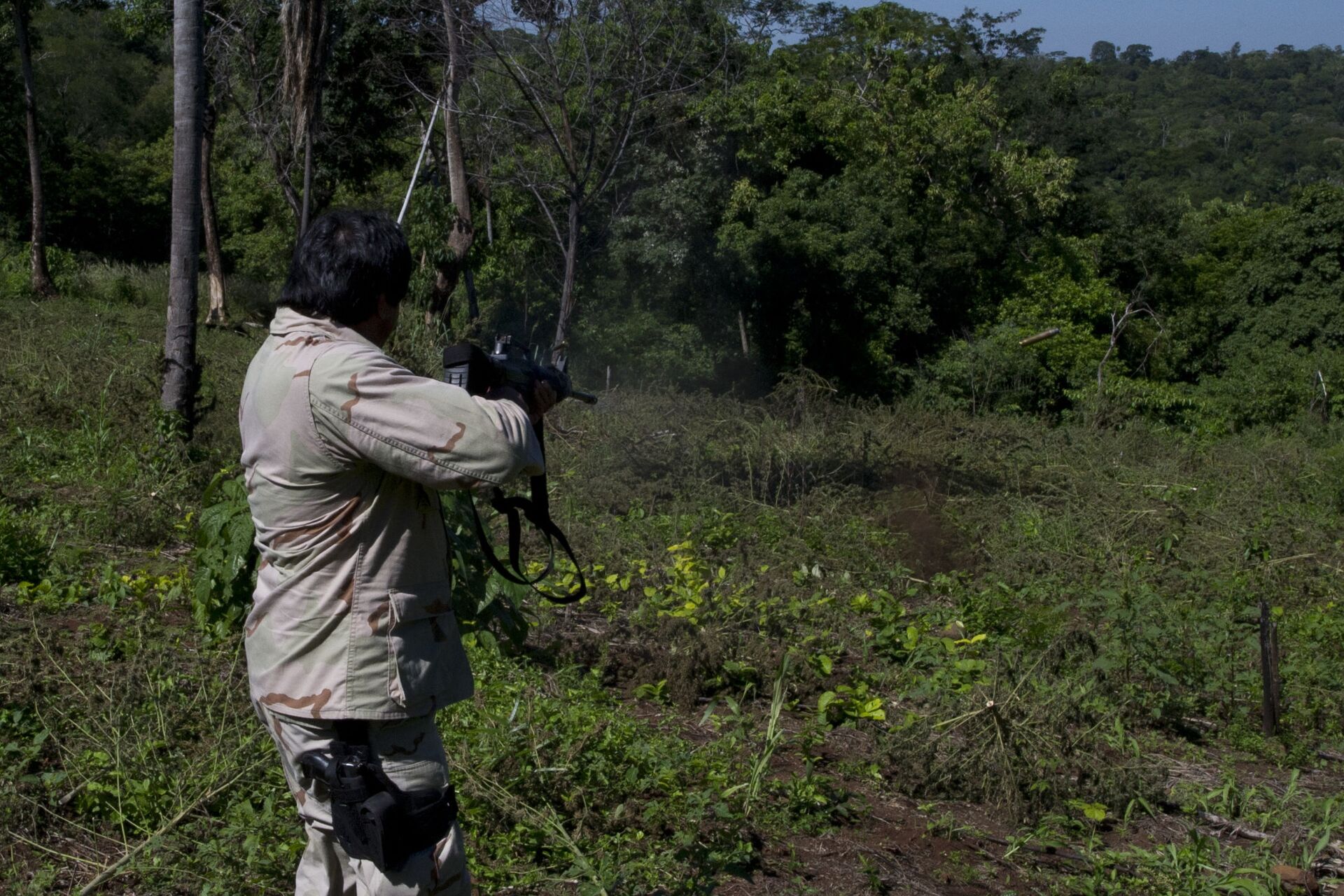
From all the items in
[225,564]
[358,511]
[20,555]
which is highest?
[358,511]

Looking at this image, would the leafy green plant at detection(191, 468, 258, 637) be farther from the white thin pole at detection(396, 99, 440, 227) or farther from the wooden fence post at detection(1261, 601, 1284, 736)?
the wooden fence post at detection(1261, 601, 1284, 736)

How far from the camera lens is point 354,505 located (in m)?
2.04

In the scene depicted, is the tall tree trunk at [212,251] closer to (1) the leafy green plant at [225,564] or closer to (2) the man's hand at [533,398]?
(1) the leafy green plant at [225,564]

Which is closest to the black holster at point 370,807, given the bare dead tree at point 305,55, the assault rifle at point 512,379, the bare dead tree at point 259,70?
the assault rifle at point 512,379

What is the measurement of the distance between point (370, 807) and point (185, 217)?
672cm

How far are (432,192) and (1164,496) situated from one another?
8.23 m

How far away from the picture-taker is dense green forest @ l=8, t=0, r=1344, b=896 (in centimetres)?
358

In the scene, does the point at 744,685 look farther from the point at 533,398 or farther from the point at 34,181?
the point at 34,181

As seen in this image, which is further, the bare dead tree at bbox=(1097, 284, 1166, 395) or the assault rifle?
the bare dead tree at bbox=(1097, 284, 1166, 395)

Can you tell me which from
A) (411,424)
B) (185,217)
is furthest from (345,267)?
(185,217)

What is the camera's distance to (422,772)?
2.10 m

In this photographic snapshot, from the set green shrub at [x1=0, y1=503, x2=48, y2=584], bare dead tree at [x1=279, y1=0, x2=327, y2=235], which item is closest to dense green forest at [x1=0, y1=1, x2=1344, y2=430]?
bare dead tree at [x1=279, y1=0, x2=327, y2=235]

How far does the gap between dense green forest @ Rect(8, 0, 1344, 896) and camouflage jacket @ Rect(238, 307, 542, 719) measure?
1164mm

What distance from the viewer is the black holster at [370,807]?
2.00m
